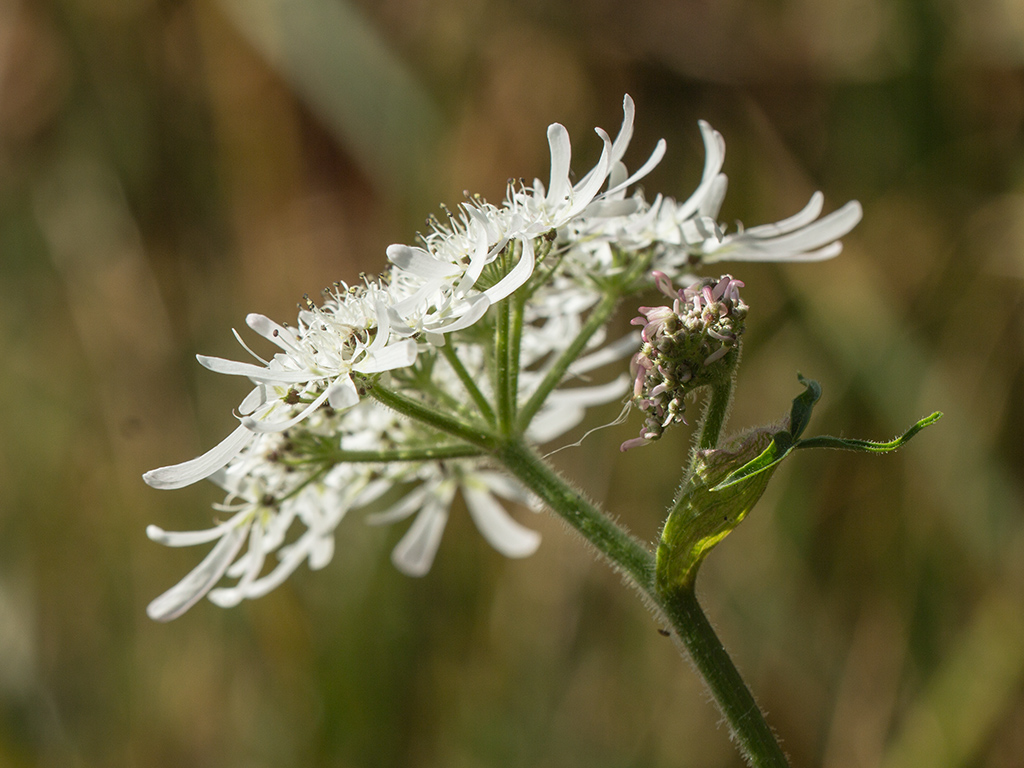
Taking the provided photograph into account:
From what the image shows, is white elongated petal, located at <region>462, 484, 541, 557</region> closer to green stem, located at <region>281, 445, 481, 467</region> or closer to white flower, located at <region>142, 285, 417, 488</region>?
green stem, located at <region>281, 445, 481, 467</region>

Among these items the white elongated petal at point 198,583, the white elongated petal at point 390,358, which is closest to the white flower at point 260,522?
the white elongated petal at point 198,583

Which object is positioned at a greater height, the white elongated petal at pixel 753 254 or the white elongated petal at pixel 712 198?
the white elongated petal at pixel 712 198

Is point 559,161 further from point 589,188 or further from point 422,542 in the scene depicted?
point 422,542

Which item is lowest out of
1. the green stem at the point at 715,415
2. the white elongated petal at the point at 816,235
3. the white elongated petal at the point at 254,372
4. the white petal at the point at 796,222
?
the green stem at the point at 715,415

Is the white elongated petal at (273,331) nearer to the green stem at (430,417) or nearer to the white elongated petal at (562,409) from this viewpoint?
the green stem at (430,417)

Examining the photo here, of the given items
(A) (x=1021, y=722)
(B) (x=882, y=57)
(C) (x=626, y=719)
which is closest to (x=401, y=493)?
(C) (x=626, y=719)

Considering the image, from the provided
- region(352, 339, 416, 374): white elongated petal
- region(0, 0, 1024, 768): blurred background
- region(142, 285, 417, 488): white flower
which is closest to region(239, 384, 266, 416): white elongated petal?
region(142, 285, 417, 488): white flower
